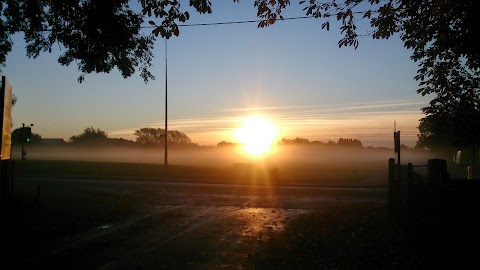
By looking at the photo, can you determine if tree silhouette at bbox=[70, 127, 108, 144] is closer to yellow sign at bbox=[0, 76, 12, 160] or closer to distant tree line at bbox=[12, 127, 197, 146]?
distant tree line at bbox=[12, 127, 197, 146]

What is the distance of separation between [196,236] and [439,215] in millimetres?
5603

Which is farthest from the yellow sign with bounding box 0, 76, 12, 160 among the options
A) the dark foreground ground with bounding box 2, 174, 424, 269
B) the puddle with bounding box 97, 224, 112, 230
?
the puddle with bounding box 97, 224, 112, 230

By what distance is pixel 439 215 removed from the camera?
614 cm

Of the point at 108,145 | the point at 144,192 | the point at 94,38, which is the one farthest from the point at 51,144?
the point at 94,38

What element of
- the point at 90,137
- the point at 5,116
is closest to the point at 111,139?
the point at 90,137

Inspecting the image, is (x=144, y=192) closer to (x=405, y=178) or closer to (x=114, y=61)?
(x=114, y=61)

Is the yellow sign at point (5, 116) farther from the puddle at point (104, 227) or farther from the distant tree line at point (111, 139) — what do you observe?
the distant tree line at point (111, 139)

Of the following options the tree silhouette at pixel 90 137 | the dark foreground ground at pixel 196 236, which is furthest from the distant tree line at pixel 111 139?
the dark foreground ground at pixel 196 236

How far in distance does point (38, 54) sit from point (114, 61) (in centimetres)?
249

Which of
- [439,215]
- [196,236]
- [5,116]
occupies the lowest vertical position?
[196,236]

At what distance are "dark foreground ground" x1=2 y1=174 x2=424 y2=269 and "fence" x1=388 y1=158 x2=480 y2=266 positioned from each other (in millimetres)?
502

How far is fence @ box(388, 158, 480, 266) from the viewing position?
473cm

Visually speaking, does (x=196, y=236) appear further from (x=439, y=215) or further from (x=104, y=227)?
(x=439, y=215)

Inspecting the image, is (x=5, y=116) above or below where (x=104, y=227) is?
above
